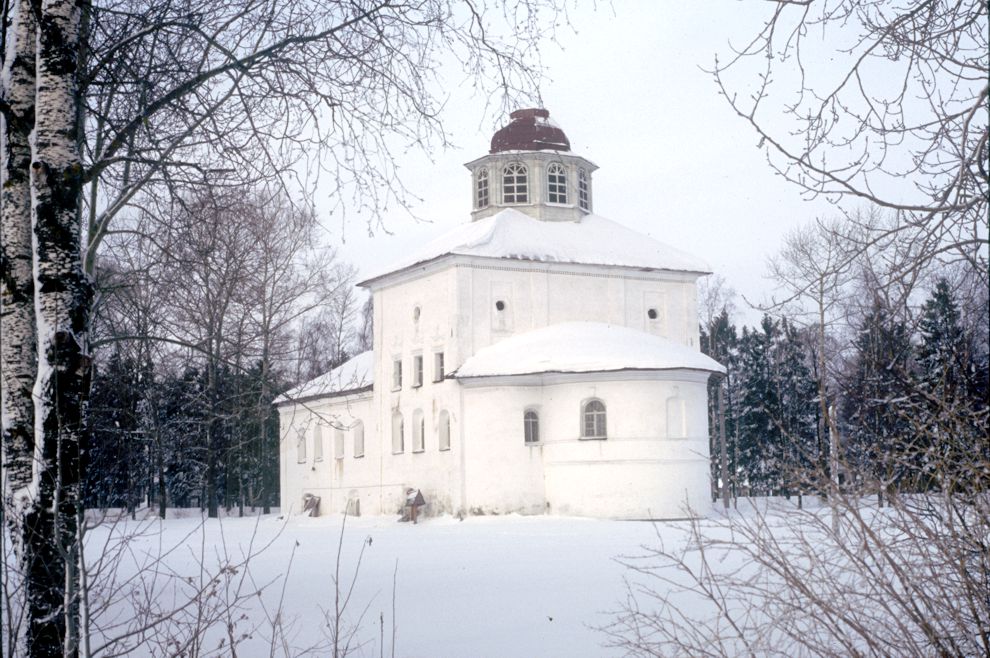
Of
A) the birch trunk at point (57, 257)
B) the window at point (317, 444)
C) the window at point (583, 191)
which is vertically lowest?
the window at point (317, 444)

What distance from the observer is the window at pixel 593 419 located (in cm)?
3216

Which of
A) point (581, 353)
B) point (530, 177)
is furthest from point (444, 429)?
point (530, 177)

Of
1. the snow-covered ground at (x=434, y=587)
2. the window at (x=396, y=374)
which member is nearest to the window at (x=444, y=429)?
the window at (x=396, y=374)

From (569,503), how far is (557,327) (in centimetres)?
563

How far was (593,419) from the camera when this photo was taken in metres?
32.2

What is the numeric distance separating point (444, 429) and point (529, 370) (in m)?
3.99

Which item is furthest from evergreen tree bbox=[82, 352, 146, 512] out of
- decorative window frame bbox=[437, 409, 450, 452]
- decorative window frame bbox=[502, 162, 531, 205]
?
decorative window frame bbox=[502, 162, 531, 205]

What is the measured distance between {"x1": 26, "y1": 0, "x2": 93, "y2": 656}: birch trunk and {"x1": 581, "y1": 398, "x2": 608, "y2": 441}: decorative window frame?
2636 centimetres

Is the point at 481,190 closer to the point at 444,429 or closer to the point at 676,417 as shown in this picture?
the point at 444,429

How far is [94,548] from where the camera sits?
18922 mm

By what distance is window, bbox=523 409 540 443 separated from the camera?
33.1m

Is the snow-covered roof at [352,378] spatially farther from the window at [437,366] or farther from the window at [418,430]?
the window at [437,366]

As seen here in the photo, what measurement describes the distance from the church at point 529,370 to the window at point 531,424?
5 centimetres

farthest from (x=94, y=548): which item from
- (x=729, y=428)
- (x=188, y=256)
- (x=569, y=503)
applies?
(x=729, y=428)
